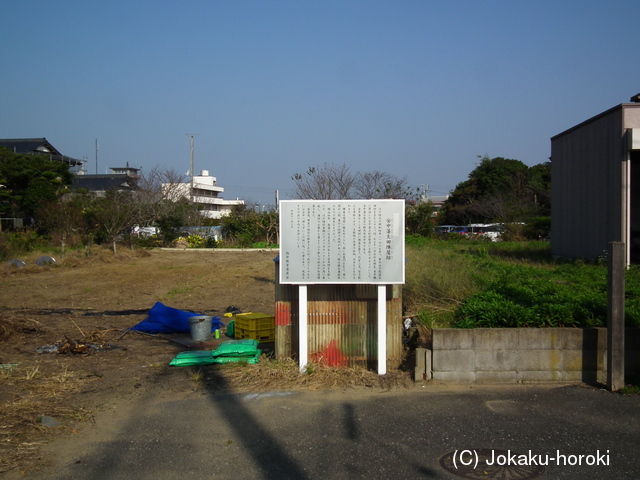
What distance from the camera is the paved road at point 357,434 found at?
3840 mm

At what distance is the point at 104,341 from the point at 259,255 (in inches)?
633

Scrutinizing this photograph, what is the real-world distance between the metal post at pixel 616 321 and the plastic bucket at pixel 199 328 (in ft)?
16.9

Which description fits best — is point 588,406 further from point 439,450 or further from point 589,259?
A: point 589,259

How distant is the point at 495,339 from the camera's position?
18.4ft

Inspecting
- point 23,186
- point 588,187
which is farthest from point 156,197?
point 588,187

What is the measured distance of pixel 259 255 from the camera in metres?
23.9

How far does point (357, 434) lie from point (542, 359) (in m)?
2.33

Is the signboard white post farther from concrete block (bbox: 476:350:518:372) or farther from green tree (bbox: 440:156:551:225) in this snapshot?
green tree (bbox: 440:156:551:225)

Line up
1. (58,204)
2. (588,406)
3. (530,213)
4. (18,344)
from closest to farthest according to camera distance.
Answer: (588,406), (18,344), (58,204), (530,213)

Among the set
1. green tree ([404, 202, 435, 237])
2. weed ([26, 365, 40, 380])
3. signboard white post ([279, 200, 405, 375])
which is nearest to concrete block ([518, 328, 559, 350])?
signboard white post ([279, 200, 405, 375])

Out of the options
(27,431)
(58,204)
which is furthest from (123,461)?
(58,204)

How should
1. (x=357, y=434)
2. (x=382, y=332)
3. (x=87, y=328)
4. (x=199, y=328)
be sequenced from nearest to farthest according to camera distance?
1. (x=357, y=434)
2. (x=382, y=332)
3. (x=199, y=328)
4. (x=87, y=328)

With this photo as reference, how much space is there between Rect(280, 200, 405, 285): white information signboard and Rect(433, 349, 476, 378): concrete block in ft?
2.97

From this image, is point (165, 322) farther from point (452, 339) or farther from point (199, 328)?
point (452, 339)
